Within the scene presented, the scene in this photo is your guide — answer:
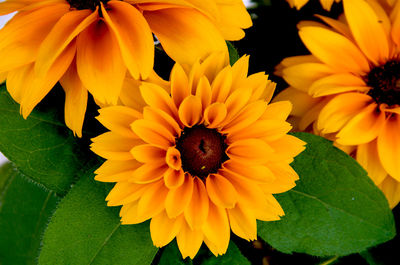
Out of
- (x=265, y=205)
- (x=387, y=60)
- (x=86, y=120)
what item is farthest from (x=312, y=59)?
(x=86, y=120)

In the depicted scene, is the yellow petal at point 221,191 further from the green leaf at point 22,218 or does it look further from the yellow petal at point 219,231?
the green leaf at point 22,218

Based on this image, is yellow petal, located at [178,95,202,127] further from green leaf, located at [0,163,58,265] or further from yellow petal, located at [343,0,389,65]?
green leaf, located at [0,163,58,265]

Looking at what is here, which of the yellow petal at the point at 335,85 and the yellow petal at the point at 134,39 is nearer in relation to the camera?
the yellow petal at the point at 134,39

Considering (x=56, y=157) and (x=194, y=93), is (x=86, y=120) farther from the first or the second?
(x=194, y=93)

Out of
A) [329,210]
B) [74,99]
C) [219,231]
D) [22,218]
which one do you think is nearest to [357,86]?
[329,210]

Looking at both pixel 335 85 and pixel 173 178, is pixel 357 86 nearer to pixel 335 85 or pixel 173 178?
pixel 335 85

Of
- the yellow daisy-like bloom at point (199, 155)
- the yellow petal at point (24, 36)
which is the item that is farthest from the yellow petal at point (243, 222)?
the yellow petal at point (24, 36)

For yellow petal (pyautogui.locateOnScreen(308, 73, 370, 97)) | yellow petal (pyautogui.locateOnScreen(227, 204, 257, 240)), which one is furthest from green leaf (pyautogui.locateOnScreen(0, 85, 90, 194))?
yellow petal (pyautogui.locateOnScreen(308, 73, 370, 97))
